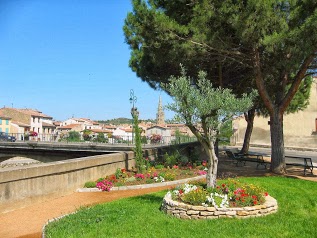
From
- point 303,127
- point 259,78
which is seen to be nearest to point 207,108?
point 259,78

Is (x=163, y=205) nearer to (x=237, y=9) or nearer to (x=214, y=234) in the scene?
(x=214, y=234)

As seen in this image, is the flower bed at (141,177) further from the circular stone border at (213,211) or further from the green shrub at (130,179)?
the circular stone border at (213,211)

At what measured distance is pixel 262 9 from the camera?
10070 mm

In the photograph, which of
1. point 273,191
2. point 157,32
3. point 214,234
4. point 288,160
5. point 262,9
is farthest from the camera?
point 288,160

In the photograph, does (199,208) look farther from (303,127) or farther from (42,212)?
(303,127)

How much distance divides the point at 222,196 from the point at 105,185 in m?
4.78

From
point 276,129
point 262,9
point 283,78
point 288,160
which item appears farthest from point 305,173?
point 262,9

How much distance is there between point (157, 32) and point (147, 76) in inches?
207

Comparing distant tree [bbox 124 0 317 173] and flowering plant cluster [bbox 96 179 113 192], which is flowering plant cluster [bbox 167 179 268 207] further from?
distant tree [bbox 124 0 317 173]

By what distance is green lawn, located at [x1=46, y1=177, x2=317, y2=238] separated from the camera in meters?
5.54

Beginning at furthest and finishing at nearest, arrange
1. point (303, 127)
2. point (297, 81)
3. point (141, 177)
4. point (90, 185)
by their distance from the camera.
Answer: point (303, 127)
point (297, 81)
point (141, 177)
point (90, 185)

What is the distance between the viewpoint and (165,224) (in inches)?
240

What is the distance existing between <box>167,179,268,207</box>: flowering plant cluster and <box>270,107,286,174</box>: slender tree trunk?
6464 millimetres

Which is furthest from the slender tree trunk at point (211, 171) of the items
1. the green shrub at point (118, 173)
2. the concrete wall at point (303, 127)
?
the concrete wall at point (303, 127)
